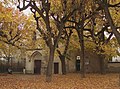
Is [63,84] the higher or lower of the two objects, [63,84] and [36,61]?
the lower

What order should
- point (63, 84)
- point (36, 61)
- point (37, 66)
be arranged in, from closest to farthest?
point (63, 84) < point (37, 66) < point (36, 61)

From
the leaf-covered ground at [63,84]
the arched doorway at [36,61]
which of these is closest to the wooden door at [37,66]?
the arched doorway at [36,61]

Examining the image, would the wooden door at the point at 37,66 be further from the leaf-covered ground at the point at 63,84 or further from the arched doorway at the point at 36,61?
the leaf-covered ground at the point at 63,84

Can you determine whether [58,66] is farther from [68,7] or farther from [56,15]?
[68,7]

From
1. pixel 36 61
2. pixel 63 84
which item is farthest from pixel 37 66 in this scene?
pixel 63 84

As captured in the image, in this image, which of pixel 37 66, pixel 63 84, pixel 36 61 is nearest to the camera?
pixel 63 84

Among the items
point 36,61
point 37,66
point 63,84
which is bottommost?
point 63,84

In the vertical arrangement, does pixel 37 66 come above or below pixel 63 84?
above

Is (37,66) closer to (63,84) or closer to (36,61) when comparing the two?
(36,61)

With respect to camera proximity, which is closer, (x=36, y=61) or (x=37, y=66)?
(x=37, y=66)

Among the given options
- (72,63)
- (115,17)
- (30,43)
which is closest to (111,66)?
(72,63)

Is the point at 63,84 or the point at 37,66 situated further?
the point at 37,66

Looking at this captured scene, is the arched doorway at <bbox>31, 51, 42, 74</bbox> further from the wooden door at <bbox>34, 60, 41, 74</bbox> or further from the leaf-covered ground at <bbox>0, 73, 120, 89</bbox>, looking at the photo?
the leaf-covered ground at <bbox>0, 73, 120, 89</bbox>

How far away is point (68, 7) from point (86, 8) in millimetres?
2091
